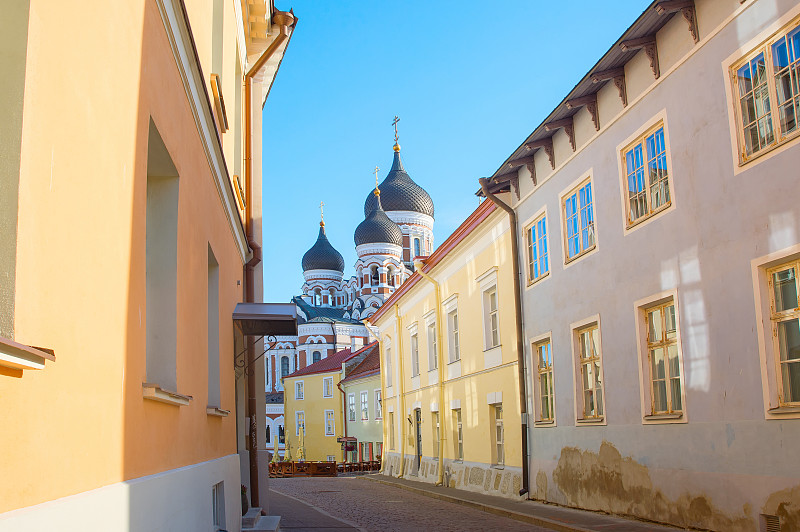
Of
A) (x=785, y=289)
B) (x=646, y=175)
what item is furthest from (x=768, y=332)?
(x=646, y=175)

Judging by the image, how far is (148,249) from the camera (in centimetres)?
631

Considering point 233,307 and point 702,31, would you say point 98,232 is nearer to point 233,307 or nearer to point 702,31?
point 233,307

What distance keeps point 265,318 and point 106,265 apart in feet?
22.5

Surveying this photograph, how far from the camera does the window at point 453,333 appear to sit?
2441 centimetres

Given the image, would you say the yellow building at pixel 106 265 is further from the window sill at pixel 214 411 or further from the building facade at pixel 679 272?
the building facade at pixel 679 272

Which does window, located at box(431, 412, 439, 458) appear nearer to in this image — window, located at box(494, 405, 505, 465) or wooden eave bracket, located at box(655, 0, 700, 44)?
window, located at box(494, 405, 505, 465)

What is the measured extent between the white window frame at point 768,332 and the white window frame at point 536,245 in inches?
281

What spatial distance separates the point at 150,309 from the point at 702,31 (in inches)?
321

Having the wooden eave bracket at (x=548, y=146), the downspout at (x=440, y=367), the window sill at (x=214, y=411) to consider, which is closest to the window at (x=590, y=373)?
the wooden eave bracket at (x=548, y=146)

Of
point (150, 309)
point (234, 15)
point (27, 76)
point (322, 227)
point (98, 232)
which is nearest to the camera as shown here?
point (27, 76)

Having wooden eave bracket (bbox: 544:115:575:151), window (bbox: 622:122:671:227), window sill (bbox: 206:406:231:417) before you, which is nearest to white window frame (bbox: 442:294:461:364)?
wooden eave bracket (bbox: 544:115:575:151)

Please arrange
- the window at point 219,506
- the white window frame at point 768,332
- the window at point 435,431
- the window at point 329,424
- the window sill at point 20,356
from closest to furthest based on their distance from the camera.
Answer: the window sill at point 20,356, the window at point 219,506, the white window frame at point 768,332, the window at point 435,431, the window at point 329,424

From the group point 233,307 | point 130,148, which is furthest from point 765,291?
point 130,148

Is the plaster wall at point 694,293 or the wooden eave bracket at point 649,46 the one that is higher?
the wooden eave bracket at point 649,46
